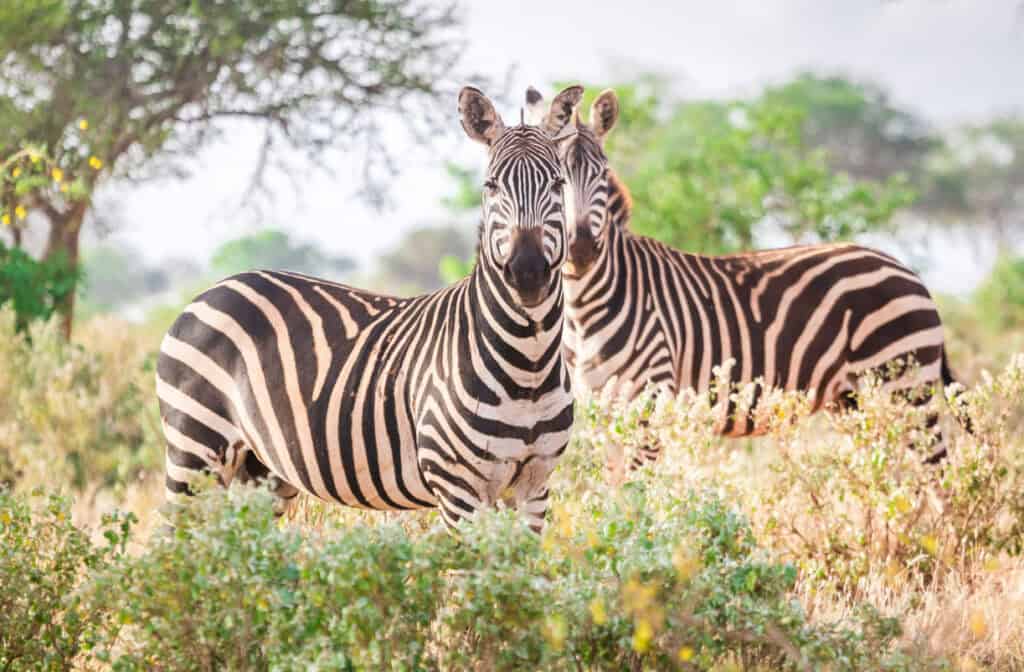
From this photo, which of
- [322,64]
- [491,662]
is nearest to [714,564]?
[491,662]

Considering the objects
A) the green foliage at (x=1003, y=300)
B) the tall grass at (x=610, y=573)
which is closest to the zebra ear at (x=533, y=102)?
the tall grass at (x=610, y=573)

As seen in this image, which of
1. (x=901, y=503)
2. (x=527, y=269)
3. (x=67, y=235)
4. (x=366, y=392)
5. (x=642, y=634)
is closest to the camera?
(x=642, y=634)

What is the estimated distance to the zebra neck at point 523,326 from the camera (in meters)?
3.86

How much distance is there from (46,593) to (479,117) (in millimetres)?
2398

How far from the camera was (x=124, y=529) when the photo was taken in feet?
12.1

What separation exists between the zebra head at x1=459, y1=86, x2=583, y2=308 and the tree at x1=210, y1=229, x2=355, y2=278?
150 feet

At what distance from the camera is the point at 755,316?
6410mm

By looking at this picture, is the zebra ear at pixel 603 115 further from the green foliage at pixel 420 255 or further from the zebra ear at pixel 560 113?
the green foliage at pixel 420 255

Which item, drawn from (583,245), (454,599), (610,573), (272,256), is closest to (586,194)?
(583,245)

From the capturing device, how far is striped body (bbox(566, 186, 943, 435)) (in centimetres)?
621

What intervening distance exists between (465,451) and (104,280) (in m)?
65.4

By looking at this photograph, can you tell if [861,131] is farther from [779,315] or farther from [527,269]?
[527,269]

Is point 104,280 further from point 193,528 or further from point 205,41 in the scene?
point 193,528

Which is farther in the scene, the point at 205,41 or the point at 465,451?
the point at 205,41
